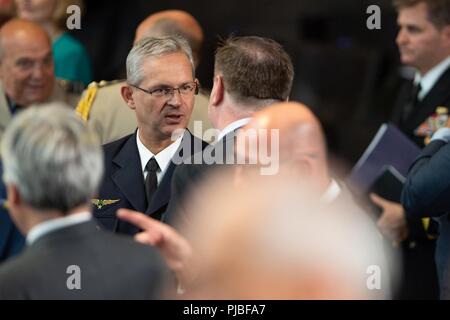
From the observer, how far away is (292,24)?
824 cm

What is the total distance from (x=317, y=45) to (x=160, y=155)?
4008mm

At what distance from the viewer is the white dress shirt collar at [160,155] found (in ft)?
13.9

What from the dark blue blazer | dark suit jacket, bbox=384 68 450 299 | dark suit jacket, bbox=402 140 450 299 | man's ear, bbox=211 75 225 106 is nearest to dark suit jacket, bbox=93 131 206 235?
man's ear, bbox=211 75 225 106

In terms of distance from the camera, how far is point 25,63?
18.0ft

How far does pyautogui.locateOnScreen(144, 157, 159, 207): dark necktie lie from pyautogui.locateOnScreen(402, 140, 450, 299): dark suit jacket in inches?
37.0

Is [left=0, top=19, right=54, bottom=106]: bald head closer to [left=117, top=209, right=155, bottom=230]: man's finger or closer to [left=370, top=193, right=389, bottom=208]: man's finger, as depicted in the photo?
[left=370, top=193, right=389, bottom=208]: man's finger

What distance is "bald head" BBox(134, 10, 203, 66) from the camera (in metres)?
5.33

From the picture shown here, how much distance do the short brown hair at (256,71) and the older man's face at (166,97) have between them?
0.96ft

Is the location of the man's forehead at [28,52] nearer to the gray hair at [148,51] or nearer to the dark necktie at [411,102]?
the gray hair at [148,51]

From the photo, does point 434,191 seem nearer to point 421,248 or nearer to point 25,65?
point 421,248

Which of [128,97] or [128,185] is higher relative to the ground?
[128,97]

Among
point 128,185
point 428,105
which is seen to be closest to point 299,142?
point 128,185

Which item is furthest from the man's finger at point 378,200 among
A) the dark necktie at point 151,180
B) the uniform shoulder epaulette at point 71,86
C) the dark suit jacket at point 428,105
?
the uniform shoulder epaulette at point 71,86
